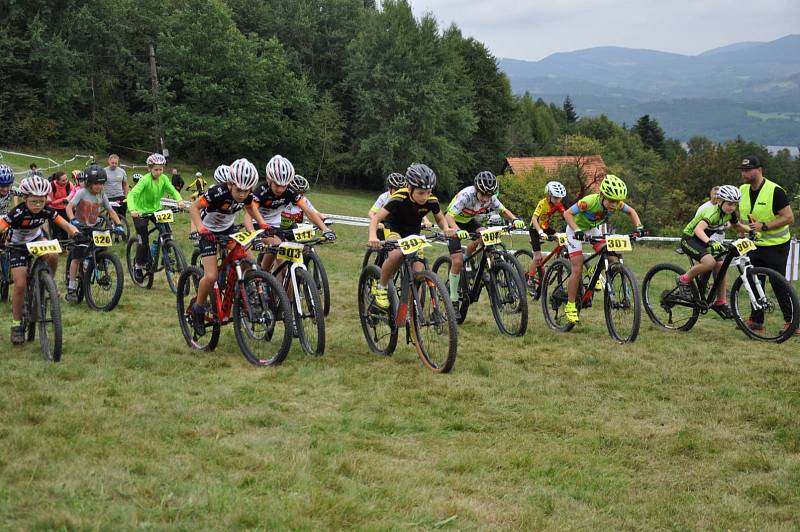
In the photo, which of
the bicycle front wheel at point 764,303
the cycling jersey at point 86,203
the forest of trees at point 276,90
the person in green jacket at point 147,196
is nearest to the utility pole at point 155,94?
the forest of trees at point 276,90

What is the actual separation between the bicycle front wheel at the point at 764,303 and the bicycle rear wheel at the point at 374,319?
16.8ft

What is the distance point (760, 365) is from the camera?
9.73 m

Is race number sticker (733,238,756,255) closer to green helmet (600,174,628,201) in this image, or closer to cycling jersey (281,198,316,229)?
green helmet (600,174,628,201)

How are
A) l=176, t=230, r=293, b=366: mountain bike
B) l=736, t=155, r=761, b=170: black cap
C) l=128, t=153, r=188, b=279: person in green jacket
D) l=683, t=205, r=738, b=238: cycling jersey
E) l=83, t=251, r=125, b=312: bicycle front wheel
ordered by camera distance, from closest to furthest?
l=176, t=230, r=293, b=366: mountain bike → l=736, t=155, r=761, b=170: black cap → l=683, t=205, r=738, b=238: cycling jersey → l=83, t=251, r=125, b=312: bicycle front wheel → l=128, t=153, r=188, b=279: person in green jacket

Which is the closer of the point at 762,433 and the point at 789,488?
the point at 789,488

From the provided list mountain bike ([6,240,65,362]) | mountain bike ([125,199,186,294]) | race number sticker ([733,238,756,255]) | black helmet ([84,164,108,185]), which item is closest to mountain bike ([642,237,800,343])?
race number sticker ([733,238,756,255])

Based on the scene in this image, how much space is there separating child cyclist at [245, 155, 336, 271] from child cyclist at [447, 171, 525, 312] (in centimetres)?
204

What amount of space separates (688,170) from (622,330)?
261 ft

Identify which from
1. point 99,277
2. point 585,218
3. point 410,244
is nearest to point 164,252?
point 99,277

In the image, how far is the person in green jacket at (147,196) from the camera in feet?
45.7

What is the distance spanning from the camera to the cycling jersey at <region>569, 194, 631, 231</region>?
445 inches

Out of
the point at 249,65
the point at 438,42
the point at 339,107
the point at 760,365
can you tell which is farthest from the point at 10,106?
the point at 760,365

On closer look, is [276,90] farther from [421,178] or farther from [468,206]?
[421,178]

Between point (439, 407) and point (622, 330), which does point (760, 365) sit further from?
point (439, 407)
